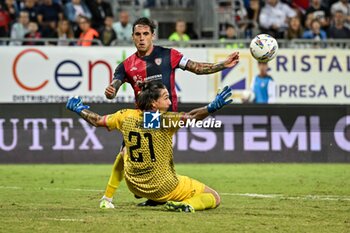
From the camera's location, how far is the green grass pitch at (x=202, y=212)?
33.9ft

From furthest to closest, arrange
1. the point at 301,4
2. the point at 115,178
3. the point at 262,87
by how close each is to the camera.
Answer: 1. the point at 301,4
2. the point at 262,87
3. the point at 115,178

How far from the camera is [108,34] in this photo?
81.8 ft

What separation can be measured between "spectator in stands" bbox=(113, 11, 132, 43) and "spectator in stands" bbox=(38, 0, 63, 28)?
1.50m

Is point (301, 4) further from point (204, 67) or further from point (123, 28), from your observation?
point (204, 67)

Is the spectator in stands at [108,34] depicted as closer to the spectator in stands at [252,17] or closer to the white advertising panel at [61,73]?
the white advertising panel at [61,73]

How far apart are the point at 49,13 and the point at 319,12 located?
23.9ft

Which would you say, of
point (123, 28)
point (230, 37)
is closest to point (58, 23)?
point (123, 28)

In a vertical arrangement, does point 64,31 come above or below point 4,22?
below

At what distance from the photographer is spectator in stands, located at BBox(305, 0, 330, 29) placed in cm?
2700

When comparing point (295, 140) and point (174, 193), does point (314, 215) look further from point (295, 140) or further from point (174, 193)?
point (295, 140)

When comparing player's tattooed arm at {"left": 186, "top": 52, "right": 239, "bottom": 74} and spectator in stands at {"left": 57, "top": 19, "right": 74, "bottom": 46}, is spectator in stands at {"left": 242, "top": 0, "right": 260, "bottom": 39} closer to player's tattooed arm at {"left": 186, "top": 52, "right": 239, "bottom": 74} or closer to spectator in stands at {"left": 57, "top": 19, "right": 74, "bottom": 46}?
spectator in stands at {"left": 57, "top": 19, "right": 74, "bottom": 46}

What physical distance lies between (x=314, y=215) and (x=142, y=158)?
2023 millimetres

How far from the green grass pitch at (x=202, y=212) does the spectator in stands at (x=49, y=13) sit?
610 centimetres

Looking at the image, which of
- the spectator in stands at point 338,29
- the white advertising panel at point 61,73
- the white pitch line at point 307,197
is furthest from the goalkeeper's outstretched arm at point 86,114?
the spectator in stands at point 338,29
